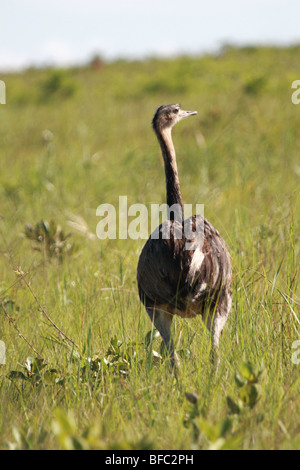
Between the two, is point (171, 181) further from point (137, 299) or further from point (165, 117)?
point (137, 299)

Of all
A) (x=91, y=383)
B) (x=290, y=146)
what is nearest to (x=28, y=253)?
(x=91, y=383)

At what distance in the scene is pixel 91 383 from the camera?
311 centimetres

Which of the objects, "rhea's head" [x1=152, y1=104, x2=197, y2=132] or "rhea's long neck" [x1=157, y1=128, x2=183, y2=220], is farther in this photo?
"rhea's head" [x1=152, y1=104, x2=197, y2=132]

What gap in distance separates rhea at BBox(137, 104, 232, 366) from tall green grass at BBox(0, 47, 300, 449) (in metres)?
0.11

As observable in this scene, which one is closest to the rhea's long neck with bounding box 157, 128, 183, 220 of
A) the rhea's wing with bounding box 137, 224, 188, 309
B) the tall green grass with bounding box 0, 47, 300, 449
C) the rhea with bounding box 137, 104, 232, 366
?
the rhea with bounding box 137, 104, 232, 366

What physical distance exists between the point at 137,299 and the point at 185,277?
3.84 ft

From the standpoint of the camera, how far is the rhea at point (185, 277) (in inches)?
131

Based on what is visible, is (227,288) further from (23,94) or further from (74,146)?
(23,94)

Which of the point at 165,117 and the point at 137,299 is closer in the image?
the point at 165,117

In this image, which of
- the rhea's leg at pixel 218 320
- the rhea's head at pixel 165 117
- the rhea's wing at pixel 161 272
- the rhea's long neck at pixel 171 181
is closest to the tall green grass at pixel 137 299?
the rhea's leg at pixel 218 320

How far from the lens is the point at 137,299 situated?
4.43 metres

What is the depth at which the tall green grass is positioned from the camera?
2615 mm

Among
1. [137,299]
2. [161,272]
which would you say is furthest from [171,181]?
[137,299]

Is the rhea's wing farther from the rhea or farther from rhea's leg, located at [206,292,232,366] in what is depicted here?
rhea's leg, located at [206,292,232,366]
